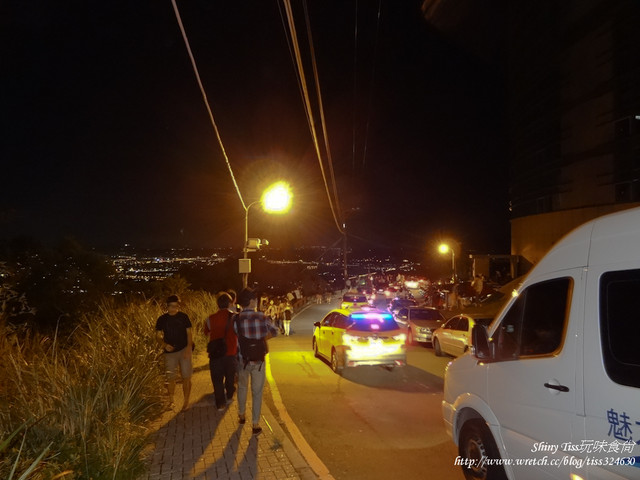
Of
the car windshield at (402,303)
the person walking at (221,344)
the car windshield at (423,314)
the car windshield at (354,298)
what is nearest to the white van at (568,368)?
the person walking at (221,344)

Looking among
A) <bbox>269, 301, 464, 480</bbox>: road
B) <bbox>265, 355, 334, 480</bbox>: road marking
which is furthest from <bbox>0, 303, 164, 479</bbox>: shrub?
<bbox>269, 301, 464, 480</bbox>: road

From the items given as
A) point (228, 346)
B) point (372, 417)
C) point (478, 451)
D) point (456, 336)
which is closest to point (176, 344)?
point (228, 346)

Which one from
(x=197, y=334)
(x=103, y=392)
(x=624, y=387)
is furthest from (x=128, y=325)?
(x=624, y=387)

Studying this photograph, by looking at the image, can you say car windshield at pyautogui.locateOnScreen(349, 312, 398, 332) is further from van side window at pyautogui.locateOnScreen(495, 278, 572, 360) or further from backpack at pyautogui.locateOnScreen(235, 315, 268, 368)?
van side window at pyautogui.locateOnScreen(495, 278, 572, 360)

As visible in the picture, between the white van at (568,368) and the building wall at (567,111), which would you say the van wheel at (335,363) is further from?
the building wall at (567,111)

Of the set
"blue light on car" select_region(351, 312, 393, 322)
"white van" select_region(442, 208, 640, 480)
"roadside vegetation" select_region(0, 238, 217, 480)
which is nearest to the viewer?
"white van" select_region(442, 208, 640, 480)

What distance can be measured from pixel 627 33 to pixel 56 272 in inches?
1266

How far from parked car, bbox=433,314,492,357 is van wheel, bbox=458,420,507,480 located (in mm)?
7485

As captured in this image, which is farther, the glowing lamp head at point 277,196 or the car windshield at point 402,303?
the car windshield at point 402,303

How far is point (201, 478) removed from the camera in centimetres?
490

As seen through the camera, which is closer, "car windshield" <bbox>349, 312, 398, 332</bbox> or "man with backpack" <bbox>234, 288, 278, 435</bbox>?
"man with backpack" <bbox>234, 288, 278, 435</bbox>

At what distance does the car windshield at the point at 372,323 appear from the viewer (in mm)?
11070

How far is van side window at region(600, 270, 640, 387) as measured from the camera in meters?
3.07

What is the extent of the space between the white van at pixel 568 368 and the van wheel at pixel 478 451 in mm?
11
